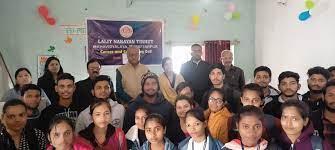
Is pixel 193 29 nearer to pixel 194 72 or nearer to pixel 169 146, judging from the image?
pixel 194 72

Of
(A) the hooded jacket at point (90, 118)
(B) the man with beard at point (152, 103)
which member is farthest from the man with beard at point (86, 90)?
(B) the man with beard at point (152, 103)

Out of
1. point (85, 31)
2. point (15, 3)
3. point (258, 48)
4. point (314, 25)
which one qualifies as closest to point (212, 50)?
point (258, 48)

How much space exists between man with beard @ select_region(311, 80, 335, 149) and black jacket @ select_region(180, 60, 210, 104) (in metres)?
1.72

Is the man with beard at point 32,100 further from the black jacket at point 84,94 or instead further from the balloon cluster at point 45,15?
the balloon cluster at point 45,15

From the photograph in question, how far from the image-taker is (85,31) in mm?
5289

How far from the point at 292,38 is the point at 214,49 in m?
1.33

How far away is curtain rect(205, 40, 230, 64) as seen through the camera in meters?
5.87

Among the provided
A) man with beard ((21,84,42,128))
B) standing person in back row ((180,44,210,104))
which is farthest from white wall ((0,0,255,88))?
man with beard ((21,84,42,128))

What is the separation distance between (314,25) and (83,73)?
145 inches

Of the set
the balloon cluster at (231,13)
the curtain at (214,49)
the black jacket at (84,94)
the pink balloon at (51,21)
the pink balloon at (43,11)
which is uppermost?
Answer: the balloon cluster at (231,13)

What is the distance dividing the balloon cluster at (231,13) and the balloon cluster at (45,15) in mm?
3064

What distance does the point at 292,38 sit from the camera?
5.41m

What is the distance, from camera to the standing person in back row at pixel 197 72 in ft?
13.5

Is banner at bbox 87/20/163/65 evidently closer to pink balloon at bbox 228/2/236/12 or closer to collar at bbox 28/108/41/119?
pink balloon at bbox 228/2/236/12
